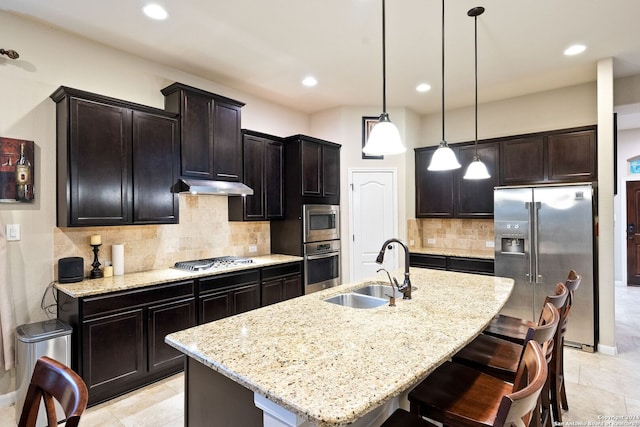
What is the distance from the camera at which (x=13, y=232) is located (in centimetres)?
263

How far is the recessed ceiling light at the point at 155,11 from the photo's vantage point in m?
2.54

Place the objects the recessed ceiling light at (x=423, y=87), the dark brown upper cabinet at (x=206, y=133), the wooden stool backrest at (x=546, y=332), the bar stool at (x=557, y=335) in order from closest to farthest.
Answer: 1. the wooden stool backrest at (x=546, y=332)
2. the bar stool at (x=557, y=335)
3. the dark brown upper cabinet at (x=206, y=133)
4. the recessed ceiling light at (x=423, y=87)

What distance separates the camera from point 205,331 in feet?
5.54

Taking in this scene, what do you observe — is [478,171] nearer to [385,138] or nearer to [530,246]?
[385,138]

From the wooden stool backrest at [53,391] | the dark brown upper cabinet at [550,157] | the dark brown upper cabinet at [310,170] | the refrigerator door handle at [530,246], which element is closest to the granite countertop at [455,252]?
the refrigerator door handle at [530,246]

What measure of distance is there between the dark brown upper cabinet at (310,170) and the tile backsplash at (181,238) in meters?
0.72

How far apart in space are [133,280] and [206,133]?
1.62m

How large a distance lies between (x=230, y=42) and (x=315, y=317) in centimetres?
261

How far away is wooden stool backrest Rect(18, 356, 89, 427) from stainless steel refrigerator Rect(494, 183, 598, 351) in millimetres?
4197

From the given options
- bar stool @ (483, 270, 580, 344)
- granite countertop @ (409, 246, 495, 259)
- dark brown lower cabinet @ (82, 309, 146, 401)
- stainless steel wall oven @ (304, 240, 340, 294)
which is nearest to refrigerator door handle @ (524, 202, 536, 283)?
granite countertop @ (409, 246, 495, 259)

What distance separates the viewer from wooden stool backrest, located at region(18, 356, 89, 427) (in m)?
0.93

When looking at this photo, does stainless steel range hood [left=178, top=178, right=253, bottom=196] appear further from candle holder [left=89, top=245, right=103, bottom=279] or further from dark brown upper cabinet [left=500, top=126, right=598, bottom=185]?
dark brown upper cabinet [left=500, top=126, right=598, bottom=185]

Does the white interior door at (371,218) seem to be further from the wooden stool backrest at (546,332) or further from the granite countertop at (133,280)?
the wooden stool backrest at (546,332)

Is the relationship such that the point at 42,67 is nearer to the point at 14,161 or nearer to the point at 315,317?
the point at 14,161
